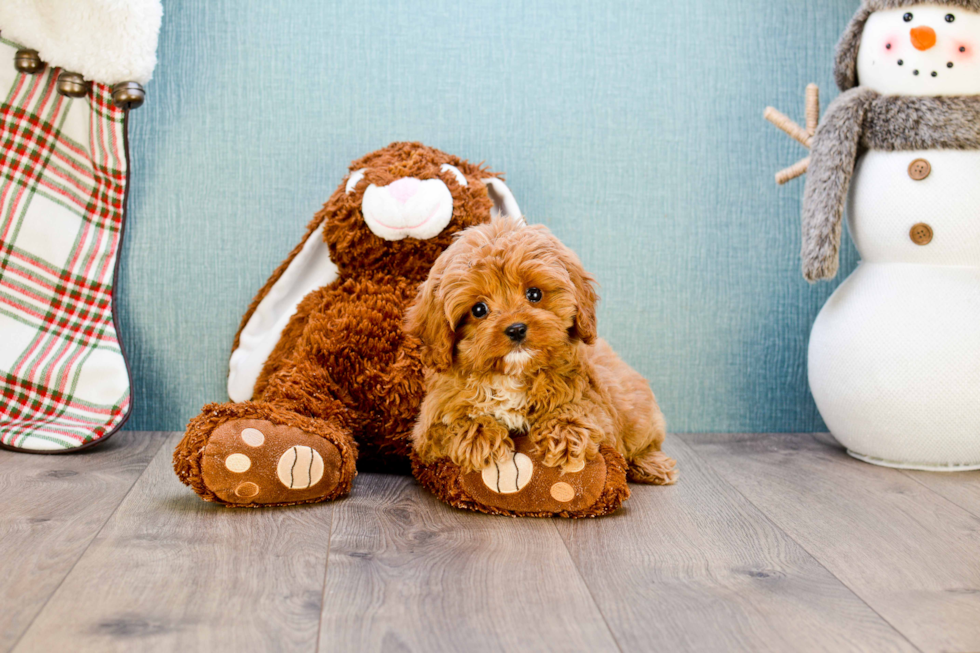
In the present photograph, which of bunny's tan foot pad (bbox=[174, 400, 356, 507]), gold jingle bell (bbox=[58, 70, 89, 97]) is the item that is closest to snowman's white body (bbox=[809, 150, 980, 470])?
bunny's tan foot pad (bbox=[174, 400, 356, 507])

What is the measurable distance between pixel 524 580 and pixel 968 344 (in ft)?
3.08

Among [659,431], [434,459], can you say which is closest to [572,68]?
[659,431]

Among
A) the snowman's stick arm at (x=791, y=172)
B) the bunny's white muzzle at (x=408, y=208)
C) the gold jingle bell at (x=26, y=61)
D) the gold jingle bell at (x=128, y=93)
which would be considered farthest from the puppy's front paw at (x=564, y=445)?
the gold jingle bell at (x=26, y=61)

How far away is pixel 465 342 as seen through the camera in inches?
44.4

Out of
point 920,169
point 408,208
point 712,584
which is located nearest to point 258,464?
point 408,208

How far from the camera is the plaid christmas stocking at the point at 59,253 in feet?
4.96

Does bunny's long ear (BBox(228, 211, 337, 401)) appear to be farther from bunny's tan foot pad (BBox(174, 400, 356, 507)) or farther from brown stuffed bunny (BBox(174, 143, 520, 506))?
bunny's tan foot pad (BBox(174, 400, 356, 507))

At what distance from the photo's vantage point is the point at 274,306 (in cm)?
159

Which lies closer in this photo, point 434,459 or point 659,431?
point 434,459

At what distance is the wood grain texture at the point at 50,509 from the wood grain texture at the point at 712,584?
0.62m

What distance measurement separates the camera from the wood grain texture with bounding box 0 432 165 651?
912mm

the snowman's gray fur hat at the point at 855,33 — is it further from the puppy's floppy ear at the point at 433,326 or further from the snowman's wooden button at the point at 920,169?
the puppy's floppy ear at the point at 433,326

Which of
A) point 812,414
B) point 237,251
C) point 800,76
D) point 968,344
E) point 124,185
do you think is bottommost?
point 812,414

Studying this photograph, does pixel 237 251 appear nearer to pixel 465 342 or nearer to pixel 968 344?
pixel 465 342
